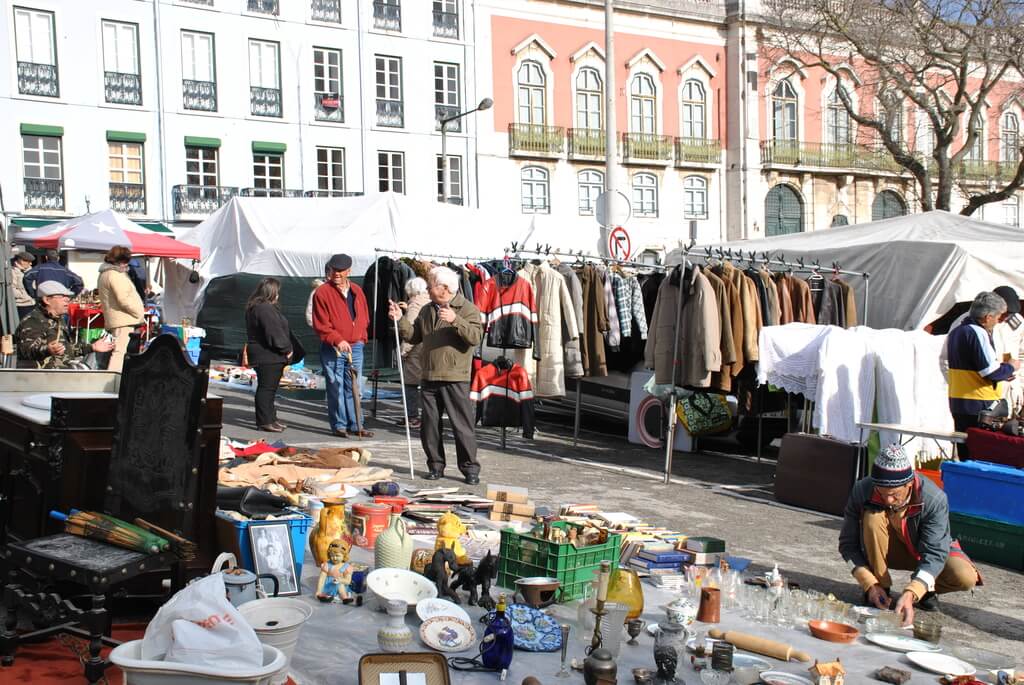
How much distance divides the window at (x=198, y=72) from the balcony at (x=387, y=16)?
5532mm

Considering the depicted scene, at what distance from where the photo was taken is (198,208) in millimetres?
31875

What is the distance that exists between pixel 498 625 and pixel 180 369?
6.10ft

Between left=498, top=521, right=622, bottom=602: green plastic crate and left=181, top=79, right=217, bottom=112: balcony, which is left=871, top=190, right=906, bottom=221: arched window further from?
left=498, top=521, right=622, bottom=602: green plastic crate

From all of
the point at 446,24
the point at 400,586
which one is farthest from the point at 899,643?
the point at 446,24

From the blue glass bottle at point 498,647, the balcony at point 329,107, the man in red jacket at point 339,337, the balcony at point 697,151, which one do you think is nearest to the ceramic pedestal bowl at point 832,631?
the blue glass bottle at point 498,647

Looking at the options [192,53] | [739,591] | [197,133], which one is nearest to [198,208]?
[197,133]

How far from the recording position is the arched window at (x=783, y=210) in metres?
41.0

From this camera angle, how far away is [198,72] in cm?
3203

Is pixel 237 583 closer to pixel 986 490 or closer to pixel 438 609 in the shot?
pixel 438 609

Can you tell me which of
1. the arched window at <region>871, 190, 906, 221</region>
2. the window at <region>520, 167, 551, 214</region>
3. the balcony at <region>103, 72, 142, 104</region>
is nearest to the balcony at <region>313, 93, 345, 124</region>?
the balcony at <region>103, 72, 142, 104</region>

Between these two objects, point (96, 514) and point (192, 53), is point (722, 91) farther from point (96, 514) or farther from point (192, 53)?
point (96, 514)

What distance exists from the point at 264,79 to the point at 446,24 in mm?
6575

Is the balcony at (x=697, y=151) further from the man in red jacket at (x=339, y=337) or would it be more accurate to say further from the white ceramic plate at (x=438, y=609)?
→ the white ceramic plate at (x=438, y=609)

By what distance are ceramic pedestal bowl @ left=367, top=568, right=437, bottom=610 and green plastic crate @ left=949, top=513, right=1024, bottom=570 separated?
3756 millimetres
